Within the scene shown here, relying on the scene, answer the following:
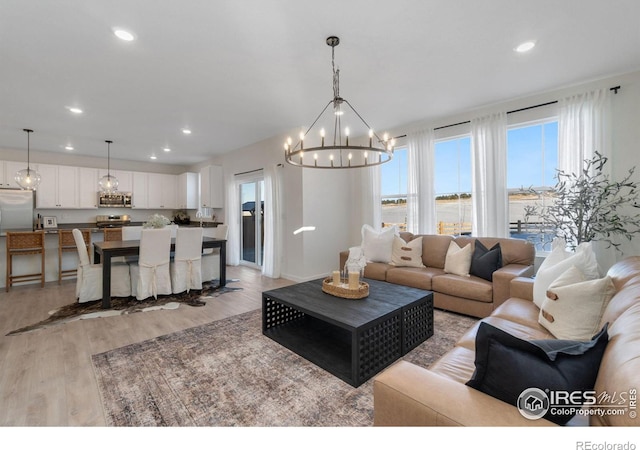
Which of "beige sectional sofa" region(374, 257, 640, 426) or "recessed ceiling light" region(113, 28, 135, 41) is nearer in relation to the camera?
"beige sectional sofa" region(374, 257, 640, 426)

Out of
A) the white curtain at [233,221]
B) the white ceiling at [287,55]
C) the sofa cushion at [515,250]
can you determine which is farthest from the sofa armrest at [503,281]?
the white curtain at [233,221]

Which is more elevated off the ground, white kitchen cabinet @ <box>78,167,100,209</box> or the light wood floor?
white kitchen cabinet @ <box>78,167,100,209</box>

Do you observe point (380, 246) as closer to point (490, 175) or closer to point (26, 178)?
point (490, 175)

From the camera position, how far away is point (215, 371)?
2.27 meters

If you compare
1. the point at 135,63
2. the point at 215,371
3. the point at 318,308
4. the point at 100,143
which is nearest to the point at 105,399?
the point at 215,371

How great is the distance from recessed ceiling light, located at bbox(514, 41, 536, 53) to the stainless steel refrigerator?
26.3ft

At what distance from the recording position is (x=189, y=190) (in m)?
7.80

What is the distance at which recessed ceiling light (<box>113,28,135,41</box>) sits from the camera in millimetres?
2359

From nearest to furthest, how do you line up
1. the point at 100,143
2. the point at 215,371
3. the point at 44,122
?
the point at 215,371 → the point at 44,122 → the point at 100,143

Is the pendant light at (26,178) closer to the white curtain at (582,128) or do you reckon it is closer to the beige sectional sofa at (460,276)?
the beige sectional sofa at (460,276)

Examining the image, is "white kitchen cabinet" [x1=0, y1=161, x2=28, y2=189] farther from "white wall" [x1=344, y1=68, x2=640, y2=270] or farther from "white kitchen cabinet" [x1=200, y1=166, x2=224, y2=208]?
"white wall" [x1=344, y1=68, x2=640, y2=270]

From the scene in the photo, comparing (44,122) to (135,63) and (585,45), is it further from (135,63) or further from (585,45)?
(585,45)

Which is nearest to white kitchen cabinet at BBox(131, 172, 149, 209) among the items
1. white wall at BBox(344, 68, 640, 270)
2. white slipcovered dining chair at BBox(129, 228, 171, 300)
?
white slipcovered dining chair at BBox(129, 228, 171, 300)
